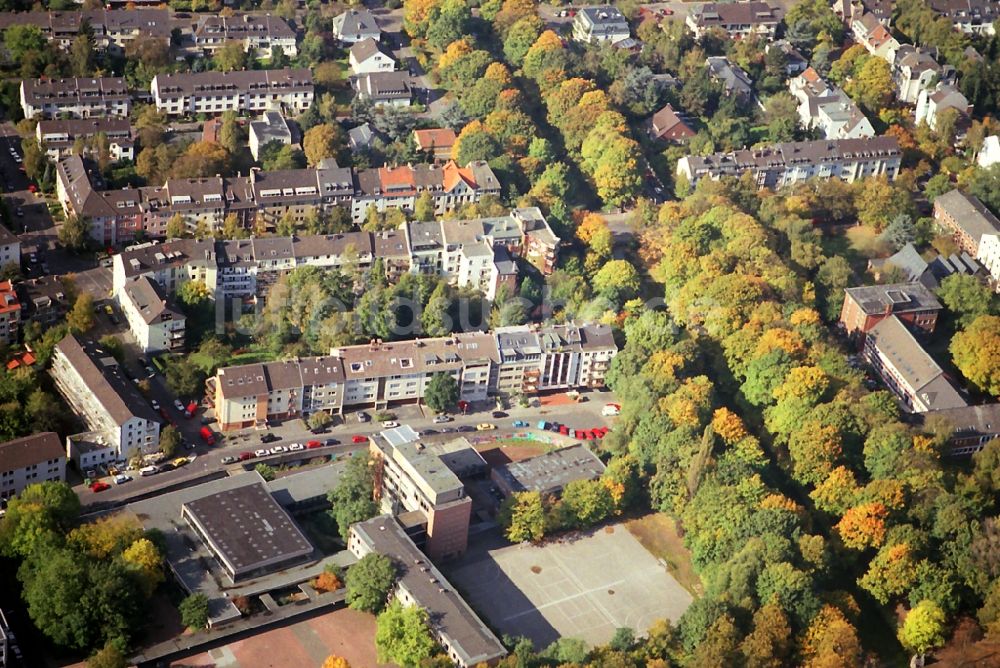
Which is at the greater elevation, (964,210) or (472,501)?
(964,210)

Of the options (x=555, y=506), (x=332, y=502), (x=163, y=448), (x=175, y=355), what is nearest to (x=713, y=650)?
(x=555, y=506)

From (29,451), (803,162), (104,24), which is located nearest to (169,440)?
(29,451)

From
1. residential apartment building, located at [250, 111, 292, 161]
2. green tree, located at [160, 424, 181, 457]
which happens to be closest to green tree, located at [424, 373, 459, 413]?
green tree, located at [160, 424, 181, 457]

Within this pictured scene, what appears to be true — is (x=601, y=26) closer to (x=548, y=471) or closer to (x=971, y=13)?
(x=971, y=13)

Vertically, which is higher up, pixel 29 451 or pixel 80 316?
pixel 80 316

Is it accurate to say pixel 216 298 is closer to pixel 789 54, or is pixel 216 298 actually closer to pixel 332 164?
pixel 332 164

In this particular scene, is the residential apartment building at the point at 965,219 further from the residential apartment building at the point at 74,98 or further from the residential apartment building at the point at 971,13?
the residential apartment building at the point at 74,98
